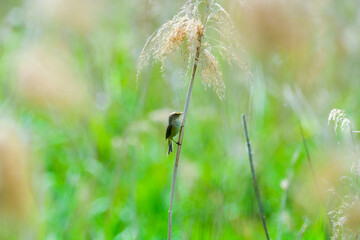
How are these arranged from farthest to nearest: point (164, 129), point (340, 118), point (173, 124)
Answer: point (164, 129), point (173, 124), point (340, 118)

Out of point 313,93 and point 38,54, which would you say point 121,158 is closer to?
point 38,54

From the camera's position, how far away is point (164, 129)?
2326 mm

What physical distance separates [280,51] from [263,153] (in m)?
0.71

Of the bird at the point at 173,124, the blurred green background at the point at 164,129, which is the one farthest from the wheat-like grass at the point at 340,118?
the bird at the point at 173,124

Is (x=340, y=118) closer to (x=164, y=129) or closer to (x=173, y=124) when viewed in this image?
(x=173, y=124)

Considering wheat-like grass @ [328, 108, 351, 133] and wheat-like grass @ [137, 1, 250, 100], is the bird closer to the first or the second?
wheat-like grass @ [137, 1, 250, 100]

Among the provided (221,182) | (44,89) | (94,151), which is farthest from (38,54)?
(221,182)

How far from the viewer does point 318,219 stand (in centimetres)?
173

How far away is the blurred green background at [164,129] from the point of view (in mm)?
1606

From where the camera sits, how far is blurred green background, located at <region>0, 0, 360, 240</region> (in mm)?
1606

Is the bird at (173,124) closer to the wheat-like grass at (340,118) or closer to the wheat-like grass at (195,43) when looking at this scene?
the wheat-like grass at (195,43)

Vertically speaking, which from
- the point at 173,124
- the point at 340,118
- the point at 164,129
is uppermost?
the point at 164,129

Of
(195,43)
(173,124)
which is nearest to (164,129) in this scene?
(173,124)

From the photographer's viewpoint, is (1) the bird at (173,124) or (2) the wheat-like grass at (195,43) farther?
→ (1) the bird at (173,124)
